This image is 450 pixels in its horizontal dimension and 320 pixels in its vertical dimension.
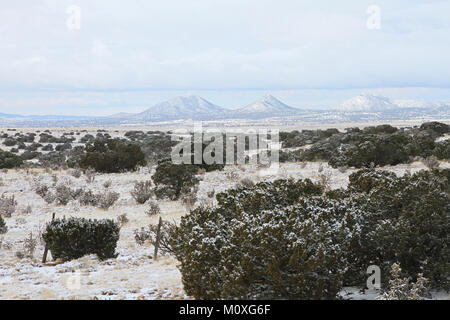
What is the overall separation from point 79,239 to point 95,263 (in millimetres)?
803

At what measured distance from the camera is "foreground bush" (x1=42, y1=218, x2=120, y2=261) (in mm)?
9172

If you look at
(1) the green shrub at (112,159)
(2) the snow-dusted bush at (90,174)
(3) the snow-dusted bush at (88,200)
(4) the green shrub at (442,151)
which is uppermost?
(4) the green shrub at (442,151)

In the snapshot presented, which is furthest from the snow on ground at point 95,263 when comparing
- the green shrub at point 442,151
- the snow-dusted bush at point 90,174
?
the green shrub at point 442,151

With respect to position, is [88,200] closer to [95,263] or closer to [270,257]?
[95,263]

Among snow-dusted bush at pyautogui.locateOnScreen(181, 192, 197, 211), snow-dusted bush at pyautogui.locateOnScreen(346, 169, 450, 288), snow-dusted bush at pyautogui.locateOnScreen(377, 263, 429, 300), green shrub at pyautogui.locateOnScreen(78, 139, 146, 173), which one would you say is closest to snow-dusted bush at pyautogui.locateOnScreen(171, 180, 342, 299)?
snow-dusted bush at pyautogui.locateOnScreen(346, 169, 450, 288)

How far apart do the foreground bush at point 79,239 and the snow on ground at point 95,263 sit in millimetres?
241

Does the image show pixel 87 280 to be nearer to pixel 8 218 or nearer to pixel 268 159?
pixel 8 218

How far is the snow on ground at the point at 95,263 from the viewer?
21.7 feet

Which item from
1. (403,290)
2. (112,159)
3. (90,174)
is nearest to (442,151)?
(112,159)

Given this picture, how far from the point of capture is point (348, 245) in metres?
6.09

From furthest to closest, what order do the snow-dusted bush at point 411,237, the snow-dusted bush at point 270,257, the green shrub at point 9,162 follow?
the green shrub at point 9,162, the snow-dusted bush at point 411,237, the snow-dusted bush at point 270,257

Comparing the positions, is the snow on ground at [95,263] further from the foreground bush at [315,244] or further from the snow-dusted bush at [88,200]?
the foreground bush at [315,244]
